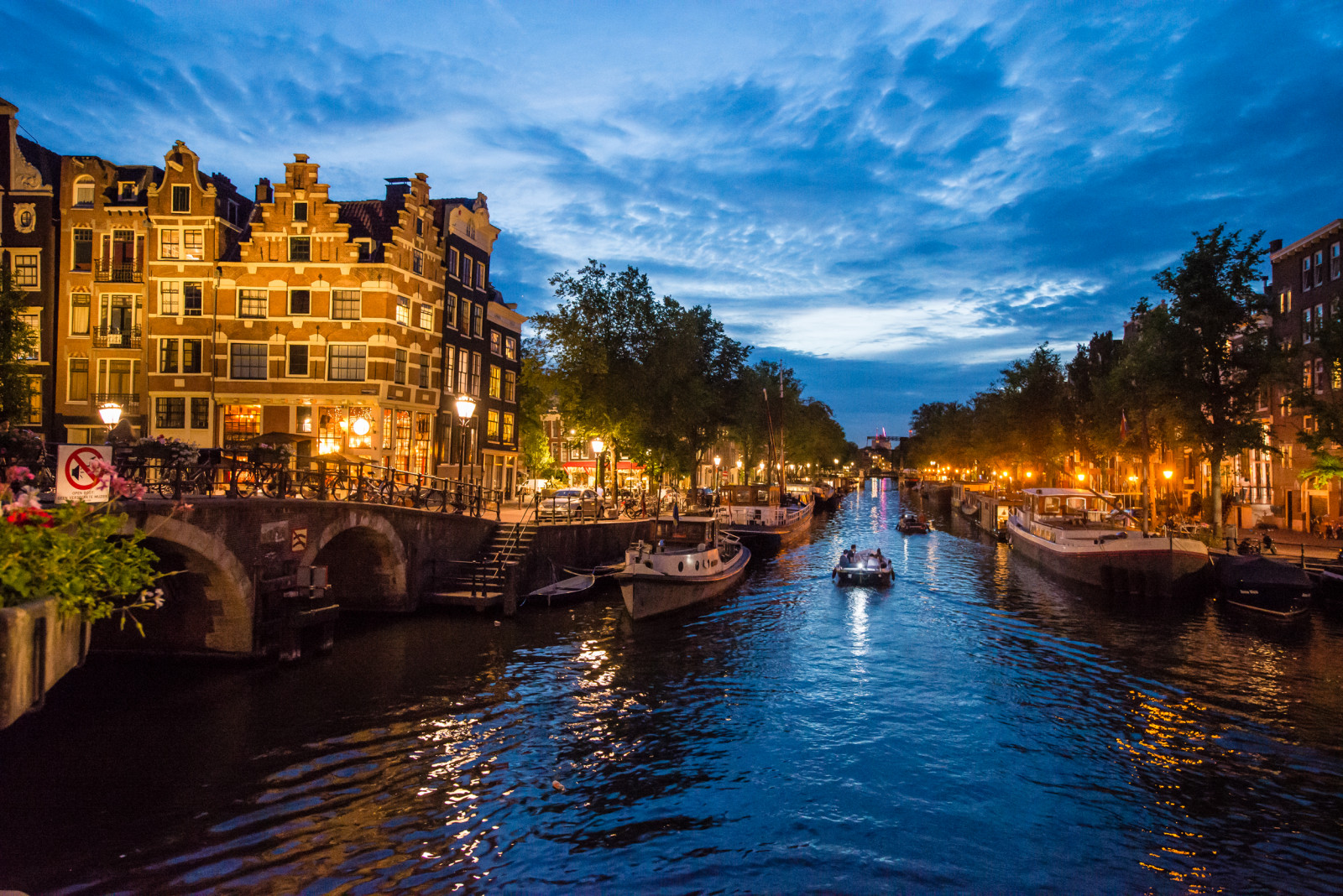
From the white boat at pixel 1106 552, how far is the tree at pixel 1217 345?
21.9 feet

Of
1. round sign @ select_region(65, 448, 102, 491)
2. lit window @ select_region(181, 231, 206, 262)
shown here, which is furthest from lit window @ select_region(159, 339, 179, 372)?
round sign @ select_region(65, 448, 102, 491)

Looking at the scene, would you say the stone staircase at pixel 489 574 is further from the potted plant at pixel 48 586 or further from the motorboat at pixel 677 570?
the potted plant at pixel 48 586

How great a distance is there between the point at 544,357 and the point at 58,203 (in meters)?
27.7

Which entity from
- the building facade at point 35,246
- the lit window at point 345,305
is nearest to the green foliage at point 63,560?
the lit window at point 345,305

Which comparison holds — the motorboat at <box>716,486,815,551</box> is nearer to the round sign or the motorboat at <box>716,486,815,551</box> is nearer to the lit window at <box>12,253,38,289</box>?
the lit window at <box>12,253,38,289</box>

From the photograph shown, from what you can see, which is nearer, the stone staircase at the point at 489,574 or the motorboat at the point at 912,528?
the stone staircase at the point at 489,574

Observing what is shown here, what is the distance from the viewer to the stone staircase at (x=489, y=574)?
100.0 ft

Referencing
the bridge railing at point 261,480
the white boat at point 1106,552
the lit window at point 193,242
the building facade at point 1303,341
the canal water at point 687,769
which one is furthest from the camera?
the building facade at point 1303,341

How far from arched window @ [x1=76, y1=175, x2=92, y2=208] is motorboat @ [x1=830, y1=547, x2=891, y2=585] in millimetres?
44614

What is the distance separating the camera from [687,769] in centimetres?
1596

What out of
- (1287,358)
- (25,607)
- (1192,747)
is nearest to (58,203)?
(25,607)

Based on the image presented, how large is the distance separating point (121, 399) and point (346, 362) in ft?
41.9

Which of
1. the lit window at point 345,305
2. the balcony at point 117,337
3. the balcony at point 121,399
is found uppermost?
the lit window at point 345,305

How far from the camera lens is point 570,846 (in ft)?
41.5
